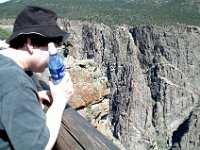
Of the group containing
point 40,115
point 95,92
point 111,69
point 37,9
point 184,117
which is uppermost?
point 37,9

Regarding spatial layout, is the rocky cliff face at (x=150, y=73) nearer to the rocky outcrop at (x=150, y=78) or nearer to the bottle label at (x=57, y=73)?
the rocky outcrop at (x=150, y=78)

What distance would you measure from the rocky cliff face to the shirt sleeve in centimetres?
6903

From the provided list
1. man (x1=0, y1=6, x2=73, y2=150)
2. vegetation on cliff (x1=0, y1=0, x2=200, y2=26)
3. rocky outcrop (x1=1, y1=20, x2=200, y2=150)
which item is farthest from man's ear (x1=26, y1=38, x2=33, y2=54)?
vegetation on cliff (x1=0, y1=0, x2=200, y2=26)

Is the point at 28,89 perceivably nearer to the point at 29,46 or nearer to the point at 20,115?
the point at 20,115

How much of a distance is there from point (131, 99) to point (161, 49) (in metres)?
9.73

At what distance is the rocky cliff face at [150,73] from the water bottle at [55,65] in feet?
225

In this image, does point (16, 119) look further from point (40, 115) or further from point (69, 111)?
point (69, 111)

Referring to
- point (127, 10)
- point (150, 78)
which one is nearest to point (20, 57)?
point (150, 78)

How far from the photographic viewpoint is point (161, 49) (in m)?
78.3

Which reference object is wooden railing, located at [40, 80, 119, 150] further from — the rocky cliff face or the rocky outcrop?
the rocky cliff face

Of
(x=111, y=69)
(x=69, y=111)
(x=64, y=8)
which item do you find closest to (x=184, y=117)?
(x=111, y=69)

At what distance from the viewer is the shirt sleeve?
254 cm

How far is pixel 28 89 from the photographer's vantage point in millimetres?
2684

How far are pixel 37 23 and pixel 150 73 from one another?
75.7m
